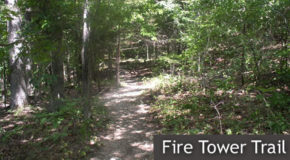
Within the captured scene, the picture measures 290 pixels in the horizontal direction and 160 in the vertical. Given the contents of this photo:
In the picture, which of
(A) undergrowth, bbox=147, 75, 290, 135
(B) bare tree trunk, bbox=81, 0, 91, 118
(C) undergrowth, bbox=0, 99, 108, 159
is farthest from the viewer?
(B) bare tree trunk, bbox=81, 0, 91, 118

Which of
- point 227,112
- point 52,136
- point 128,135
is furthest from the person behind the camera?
point 128,135

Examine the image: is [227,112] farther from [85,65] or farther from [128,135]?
[85,65]

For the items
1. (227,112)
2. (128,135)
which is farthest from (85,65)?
(227,112)

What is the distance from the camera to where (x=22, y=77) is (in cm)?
852

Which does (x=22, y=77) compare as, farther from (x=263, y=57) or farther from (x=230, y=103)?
(x=263, y=57)

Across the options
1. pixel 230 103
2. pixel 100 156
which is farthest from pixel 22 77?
pixel 230 103

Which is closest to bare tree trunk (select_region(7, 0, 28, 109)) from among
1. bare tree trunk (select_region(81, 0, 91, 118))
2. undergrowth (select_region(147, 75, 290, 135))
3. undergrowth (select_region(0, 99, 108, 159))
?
undergrowth (select_region(0, 99, 108, 159))

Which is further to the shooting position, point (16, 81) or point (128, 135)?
point (16, 81)

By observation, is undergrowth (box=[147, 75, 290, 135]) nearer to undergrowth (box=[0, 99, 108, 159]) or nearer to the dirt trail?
the dirt trail

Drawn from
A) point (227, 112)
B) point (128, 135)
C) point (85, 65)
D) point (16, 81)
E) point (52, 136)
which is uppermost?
point (85, 65)

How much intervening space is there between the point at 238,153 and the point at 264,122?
230 cm

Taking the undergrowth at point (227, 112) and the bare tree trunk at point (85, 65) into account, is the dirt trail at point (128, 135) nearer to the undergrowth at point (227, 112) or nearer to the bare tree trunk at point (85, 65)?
the undergrowth at point (227, 112)

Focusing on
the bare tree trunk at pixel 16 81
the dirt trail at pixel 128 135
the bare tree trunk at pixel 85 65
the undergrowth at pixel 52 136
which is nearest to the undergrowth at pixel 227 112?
the dirt trail at pixel 128 135

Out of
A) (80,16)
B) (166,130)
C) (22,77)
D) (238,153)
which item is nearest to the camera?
(238,153)
